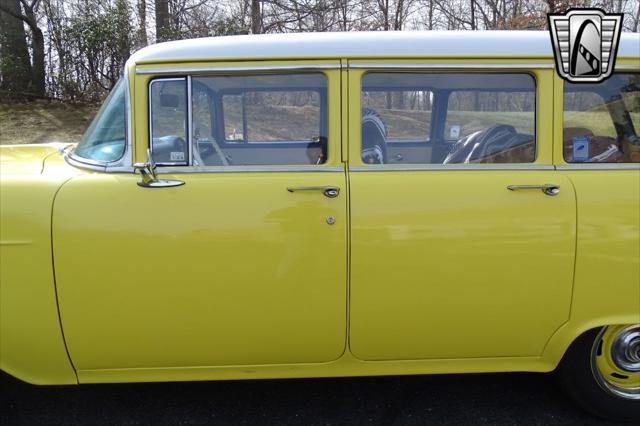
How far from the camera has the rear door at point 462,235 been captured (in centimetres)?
238

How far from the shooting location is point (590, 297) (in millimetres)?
2443

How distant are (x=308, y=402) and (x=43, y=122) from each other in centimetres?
950

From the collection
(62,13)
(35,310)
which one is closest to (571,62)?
(35,310)

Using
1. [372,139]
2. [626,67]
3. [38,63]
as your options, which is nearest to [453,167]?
[372,139]

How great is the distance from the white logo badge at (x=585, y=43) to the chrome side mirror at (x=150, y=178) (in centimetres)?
196

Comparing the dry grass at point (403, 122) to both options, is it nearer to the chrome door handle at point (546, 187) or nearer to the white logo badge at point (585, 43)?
the white logo badge at point (585, 43)

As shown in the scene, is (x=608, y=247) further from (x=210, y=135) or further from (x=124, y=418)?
(x=124, y=418)

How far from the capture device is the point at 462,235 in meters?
2.37

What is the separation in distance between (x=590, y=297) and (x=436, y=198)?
905mm

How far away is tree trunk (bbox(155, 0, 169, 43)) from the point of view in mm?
12461

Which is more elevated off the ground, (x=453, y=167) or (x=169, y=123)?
(x=169, y=123)

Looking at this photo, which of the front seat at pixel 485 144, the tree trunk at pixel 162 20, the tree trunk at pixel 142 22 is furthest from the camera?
the tree trunk at pixel 162 20

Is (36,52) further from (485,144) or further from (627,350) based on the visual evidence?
(627,350)

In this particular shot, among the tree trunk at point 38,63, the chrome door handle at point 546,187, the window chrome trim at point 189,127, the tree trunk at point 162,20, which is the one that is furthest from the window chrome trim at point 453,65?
the tree trunk at point 38,63
